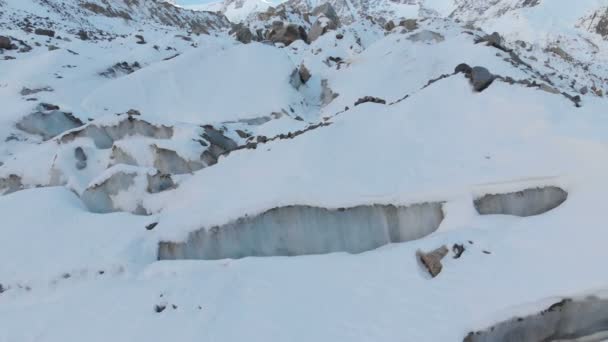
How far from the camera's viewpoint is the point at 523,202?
10.7 metres

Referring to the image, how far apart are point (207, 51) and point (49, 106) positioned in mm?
12006

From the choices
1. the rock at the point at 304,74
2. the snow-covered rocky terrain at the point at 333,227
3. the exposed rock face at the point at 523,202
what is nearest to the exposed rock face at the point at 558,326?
the snow-covered rocky terrain at the point at 333,227

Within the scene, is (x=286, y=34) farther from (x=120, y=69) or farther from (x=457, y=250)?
(x=457, y=250)

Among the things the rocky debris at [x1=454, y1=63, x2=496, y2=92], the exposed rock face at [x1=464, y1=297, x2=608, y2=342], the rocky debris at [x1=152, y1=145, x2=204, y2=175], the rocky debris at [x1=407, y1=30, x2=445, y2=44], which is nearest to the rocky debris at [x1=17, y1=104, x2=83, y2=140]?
the rocky debris at [x1=152, y1=145, x2=204, y2=175]

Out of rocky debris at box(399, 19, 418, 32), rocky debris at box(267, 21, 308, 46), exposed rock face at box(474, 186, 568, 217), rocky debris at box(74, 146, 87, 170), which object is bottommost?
rocky debris at box(74, 146, 87, 170)

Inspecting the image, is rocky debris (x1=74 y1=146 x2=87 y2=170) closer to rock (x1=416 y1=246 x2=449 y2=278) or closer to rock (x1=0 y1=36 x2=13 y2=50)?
rock (x1=416 y1=246 x2=449 y2=278)

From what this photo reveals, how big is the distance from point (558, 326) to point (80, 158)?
17.8 meters

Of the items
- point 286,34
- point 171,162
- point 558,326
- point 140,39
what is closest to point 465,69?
point 558,326

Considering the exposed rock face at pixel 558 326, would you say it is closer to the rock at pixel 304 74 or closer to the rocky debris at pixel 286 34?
the rock at pixel 304 74

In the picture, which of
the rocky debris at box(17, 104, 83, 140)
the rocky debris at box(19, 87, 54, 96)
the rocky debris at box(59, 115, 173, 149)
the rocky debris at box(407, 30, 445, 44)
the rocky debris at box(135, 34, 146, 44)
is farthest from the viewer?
the rocky debris at box(135, 34, 146, 44)

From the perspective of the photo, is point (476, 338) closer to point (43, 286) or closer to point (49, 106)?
point (43, 286)

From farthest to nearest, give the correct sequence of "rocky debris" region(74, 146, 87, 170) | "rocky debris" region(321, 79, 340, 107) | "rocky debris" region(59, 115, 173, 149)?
"rocky debris" region(321, 79, 340, 107) < "rocky debris" region(59, 115, 173, 149) < "rocky debris" region(74, 146, 87, 170)

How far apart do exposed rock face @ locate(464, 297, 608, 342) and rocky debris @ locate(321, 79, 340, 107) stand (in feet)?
72.1

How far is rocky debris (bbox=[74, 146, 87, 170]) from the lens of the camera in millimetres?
18281
